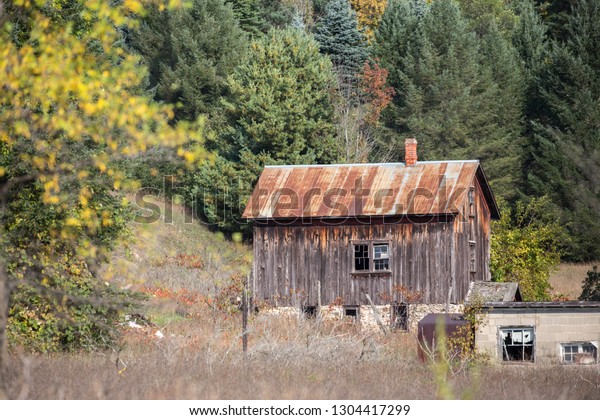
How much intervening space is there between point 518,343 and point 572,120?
99.1 feet

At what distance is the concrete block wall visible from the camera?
88.4 feet

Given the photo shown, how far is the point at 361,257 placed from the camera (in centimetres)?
3678

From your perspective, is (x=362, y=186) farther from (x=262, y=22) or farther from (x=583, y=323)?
(x=262, y=22)

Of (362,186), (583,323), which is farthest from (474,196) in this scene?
(583,323)

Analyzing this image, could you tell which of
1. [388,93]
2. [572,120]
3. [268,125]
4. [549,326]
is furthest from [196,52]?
[549,326]

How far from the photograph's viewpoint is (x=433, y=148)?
57688mm

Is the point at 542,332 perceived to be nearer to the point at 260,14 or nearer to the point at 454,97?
the point at 454,97

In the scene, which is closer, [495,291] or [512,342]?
[512,342]

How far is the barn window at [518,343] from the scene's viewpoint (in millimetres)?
27000

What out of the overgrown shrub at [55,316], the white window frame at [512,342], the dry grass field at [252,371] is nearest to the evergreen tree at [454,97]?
the dry grass field at [252,371]

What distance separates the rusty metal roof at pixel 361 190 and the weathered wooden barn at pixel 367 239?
37 mm

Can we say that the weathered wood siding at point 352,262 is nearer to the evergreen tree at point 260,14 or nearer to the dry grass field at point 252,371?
the dry grass field at point 252,371

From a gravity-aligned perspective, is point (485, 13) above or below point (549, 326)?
above

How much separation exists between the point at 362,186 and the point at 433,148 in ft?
68.5
